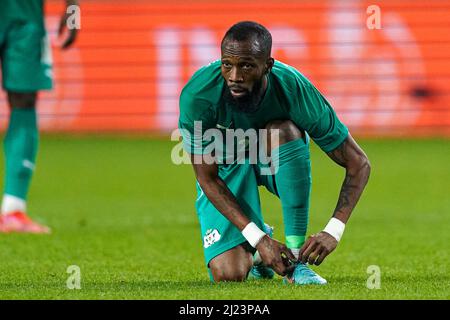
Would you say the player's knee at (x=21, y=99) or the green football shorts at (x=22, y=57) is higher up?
the green football shorts at (x=22, y=57)

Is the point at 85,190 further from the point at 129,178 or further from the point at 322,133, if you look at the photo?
the point at 322,133

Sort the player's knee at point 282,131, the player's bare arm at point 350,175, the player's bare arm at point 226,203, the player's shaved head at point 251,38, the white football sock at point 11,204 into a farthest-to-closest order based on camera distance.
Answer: the white football sock at point 11,204 < the player's knee at point 282,131 < the player's bare arm at point 350,175 < the player's bare arm at point 226,203 < the player's shaved head at point 251,38

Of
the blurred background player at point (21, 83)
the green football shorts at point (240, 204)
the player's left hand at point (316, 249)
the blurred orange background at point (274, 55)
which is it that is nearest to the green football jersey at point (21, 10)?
the blurred background player at point (21, 83)

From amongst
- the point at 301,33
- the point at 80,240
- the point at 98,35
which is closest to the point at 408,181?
the point at 80,240

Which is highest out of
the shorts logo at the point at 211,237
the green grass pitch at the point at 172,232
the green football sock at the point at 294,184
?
the green football sock at the point at 294,184

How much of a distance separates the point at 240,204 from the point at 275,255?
2.44ft

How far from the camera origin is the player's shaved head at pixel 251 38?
484 centimetres

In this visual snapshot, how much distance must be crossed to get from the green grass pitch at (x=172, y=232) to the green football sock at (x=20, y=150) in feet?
1.41

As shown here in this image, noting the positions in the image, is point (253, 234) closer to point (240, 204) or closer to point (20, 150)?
point (240, 204)

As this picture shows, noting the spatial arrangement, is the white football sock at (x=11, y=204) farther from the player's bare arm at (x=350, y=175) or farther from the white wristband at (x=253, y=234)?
the player's bare arm at (x=350, y=175)

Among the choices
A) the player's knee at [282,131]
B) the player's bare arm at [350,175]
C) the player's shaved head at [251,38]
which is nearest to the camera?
the player's shaved head at [251,38]

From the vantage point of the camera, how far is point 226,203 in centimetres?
518

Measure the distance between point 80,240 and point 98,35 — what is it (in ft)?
30.3
